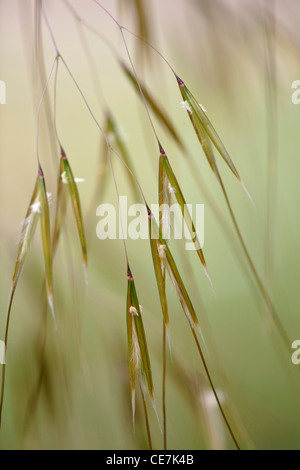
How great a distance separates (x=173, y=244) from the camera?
2.02ft

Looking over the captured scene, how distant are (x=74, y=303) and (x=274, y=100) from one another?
509 millimetres

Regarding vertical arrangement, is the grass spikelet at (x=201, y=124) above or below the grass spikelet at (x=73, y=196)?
above

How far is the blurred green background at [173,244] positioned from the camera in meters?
0.62

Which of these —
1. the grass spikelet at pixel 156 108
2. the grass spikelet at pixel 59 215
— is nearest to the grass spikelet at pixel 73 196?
the grass spikelet at pixel 59 215

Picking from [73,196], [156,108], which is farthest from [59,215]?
[156,108]

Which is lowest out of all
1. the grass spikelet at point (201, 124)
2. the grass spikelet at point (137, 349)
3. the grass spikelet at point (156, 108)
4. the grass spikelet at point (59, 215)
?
the grass spikelet at point (137, 349)

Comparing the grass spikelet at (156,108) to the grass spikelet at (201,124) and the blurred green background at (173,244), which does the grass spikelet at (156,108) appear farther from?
the grass spikelet at (201,124)

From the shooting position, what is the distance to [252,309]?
0.65 meters

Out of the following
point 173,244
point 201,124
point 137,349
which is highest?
point 201,124

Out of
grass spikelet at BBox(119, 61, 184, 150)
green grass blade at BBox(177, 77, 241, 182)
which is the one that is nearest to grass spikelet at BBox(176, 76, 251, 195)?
green grass blade at BBox(177, 77, 241, 182)

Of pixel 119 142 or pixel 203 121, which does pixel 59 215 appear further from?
pixel 203 121

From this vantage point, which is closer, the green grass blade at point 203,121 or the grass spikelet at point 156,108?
the green grass blade at point 203,121
